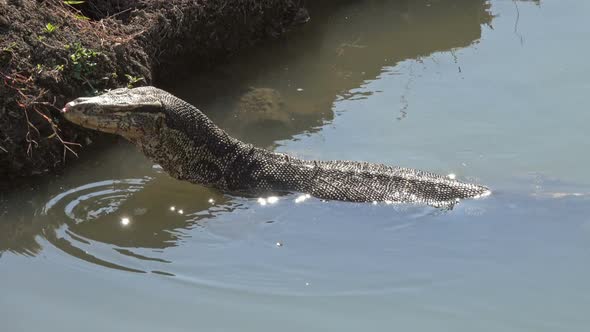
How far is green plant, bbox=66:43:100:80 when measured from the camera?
Answer: 24.1ft

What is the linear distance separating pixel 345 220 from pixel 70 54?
9.16ft

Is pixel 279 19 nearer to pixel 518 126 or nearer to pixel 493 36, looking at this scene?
pixel 493 36

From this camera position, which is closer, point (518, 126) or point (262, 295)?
point (262, 295)

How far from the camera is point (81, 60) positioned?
7.40 metres

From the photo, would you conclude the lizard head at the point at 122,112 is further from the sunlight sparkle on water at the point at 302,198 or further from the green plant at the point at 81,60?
the sunlight sparkle on water at the point at 302,198

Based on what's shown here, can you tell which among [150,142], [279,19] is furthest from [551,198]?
[279,19]

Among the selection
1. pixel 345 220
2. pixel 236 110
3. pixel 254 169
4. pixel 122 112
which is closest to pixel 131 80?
pixel 236 110

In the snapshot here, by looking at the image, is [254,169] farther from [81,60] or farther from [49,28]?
[49,28]

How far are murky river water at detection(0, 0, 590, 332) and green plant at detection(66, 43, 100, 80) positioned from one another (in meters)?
0.73

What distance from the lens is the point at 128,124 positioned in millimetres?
6379

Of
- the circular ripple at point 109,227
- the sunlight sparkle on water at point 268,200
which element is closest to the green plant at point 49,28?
the circular ripple at point 109,227

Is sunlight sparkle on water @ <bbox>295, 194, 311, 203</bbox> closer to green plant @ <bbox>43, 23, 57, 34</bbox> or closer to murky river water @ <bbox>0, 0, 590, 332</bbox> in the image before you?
murky river water @ <bbox>0, 0, 590, 332</bbox>

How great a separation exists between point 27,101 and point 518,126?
441cm

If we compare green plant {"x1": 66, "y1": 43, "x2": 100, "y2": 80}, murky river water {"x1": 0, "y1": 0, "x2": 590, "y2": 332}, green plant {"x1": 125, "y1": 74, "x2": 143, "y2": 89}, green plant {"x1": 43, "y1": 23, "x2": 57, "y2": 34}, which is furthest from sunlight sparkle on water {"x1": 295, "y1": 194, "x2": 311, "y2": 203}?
green plant {"x1": 43, "y1": 23, "x2": 57, "y2": 34}
